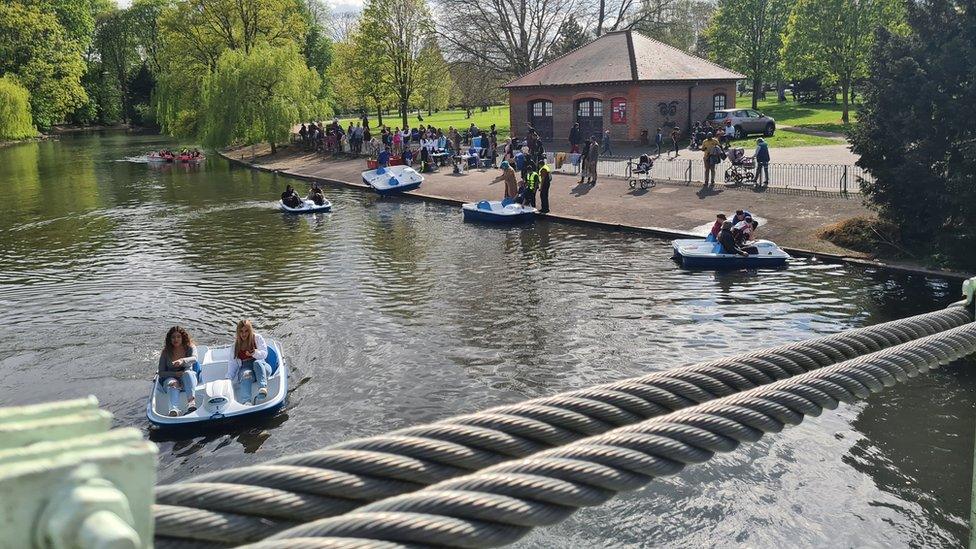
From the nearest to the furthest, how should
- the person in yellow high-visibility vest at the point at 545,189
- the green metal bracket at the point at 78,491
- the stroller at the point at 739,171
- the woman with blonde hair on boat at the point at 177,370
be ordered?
the green metal bracket at the point at 78,491 → the woman with blonde hair on boat at the point at 177,370 → the person in yellow high-visibility vest at the point at 545,189 → the stroller at the point at 739,171

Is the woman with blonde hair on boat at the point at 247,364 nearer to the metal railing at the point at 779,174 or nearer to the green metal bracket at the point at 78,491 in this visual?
the green metal bracket at the point at 78,491

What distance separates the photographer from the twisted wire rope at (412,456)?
1820 mm

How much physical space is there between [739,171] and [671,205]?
5.26 metres

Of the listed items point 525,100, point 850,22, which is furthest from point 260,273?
point 850,22

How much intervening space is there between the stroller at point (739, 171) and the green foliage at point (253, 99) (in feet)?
101

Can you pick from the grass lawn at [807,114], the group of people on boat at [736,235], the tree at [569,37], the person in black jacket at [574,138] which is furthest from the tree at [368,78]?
the group of people on boat at [736,235]

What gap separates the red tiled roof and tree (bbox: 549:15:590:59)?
1873 centimetres

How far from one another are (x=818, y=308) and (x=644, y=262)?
A: 252 inches

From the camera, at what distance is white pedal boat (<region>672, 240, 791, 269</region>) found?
78.3ft

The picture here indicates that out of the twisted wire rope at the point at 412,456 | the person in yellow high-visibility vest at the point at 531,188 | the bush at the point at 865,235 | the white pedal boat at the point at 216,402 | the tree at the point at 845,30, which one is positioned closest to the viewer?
the twisted wire rope at the point at 412,456

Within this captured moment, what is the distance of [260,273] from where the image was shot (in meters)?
24.9

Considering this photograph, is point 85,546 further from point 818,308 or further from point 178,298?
point 178,298

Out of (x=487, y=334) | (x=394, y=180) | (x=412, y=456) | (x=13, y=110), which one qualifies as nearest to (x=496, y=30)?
(x=394, y=180)

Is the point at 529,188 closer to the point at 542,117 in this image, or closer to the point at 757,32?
the point at 542,117
